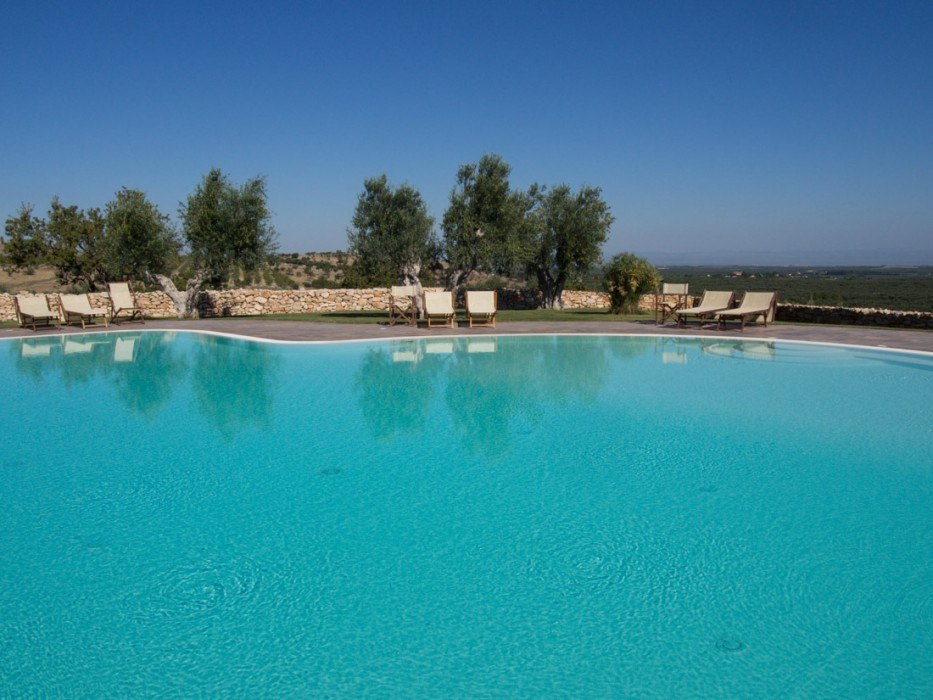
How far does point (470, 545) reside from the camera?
4230 mm

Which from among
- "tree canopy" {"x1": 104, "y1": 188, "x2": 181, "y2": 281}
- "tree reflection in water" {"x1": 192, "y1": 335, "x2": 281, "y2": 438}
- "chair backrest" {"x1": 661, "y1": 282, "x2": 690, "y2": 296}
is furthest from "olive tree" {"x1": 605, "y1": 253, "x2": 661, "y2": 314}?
"tree canopy" {"x1": 104, "y1": 188, "x2": 181, "y2": 281}

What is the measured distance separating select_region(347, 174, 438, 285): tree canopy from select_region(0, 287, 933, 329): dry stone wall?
5.24 meters

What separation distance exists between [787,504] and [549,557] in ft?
7.27

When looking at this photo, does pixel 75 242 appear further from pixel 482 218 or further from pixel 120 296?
pixel 482 218

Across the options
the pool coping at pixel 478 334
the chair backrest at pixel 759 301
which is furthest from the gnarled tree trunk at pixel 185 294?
the chair backrest at pixel 759 301

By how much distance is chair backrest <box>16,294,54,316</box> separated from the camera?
16.4m

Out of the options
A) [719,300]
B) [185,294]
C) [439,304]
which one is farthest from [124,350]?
[719,300]

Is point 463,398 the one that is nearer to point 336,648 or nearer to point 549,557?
point 549,557

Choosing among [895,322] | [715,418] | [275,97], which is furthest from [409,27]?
[715,418]

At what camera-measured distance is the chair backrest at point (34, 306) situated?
53.8ft

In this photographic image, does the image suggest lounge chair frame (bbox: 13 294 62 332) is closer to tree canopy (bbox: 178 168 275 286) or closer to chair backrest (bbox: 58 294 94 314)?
chair backrest (bbox: 58 294 94 314)

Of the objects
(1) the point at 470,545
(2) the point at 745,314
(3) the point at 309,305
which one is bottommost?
(1) the point at 470,545

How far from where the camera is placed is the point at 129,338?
50.1 ft

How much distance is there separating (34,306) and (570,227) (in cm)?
1792
